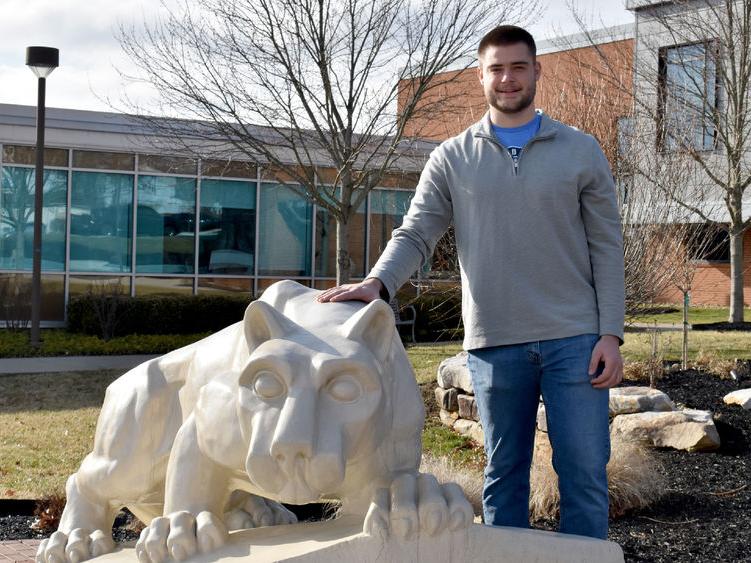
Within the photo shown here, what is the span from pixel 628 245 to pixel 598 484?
6.76 metres

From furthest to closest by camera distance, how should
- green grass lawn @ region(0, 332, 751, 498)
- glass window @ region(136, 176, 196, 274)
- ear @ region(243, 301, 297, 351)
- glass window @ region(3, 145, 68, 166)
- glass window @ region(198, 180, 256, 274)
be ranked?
glass window @ region(198, 180, 256, 274), glass window @ region(136, 176, 196, 274), glass window @ region(3, 145, 68, 166), green grass lawn @ region(0, 332, 751, 498), ear @ region(243, 301, 297, 351)

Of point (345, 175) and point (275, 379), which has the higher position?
point (345, 175)

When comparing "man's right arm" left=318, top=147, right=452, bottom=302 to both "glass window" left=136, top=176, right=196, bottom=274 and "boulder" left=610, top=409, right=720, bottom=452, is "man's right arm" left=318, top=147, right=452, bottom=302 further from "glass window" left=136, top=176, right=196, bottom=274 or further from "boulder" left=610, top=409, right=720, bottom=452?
"glass window" left=136, top=176, right=196, bottom=274

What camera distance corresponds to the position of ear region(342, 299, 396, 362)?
2.58 metres

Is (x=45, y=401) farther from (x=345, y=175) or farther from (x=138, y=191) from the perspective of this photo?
(x=138, y=191)

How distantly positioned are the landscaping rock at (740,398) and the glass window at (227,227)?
10.5 meters

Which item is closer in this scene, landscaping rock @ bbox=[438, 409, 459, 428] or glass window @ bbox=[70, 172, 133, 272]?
landscaping rock @ bbox=[438, 409, 459, 428]

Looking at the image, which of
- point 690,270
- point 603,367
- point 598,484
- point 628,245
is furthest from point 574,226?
point 690,270

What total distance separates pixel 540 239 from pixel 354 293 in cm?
82

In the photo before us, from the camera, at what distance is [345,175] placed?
10820 mm

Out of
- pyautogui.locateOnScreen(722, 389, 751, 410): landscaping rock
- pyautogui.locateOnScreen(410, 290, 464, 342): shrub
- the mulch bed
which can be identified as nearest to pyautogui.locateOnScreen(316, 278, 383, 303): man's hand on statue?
the mulch bed

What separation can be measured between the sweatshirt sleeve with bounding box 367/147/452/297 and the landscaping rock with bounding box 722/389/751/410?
18.9 feet

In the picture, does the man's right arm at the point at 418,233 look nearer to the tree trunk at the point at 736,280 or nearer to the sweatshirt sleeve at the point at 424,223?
the sweatshirt sleeve at the point at 424,223

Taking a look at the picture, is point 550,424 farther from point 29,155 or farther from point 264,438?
point 29,155
